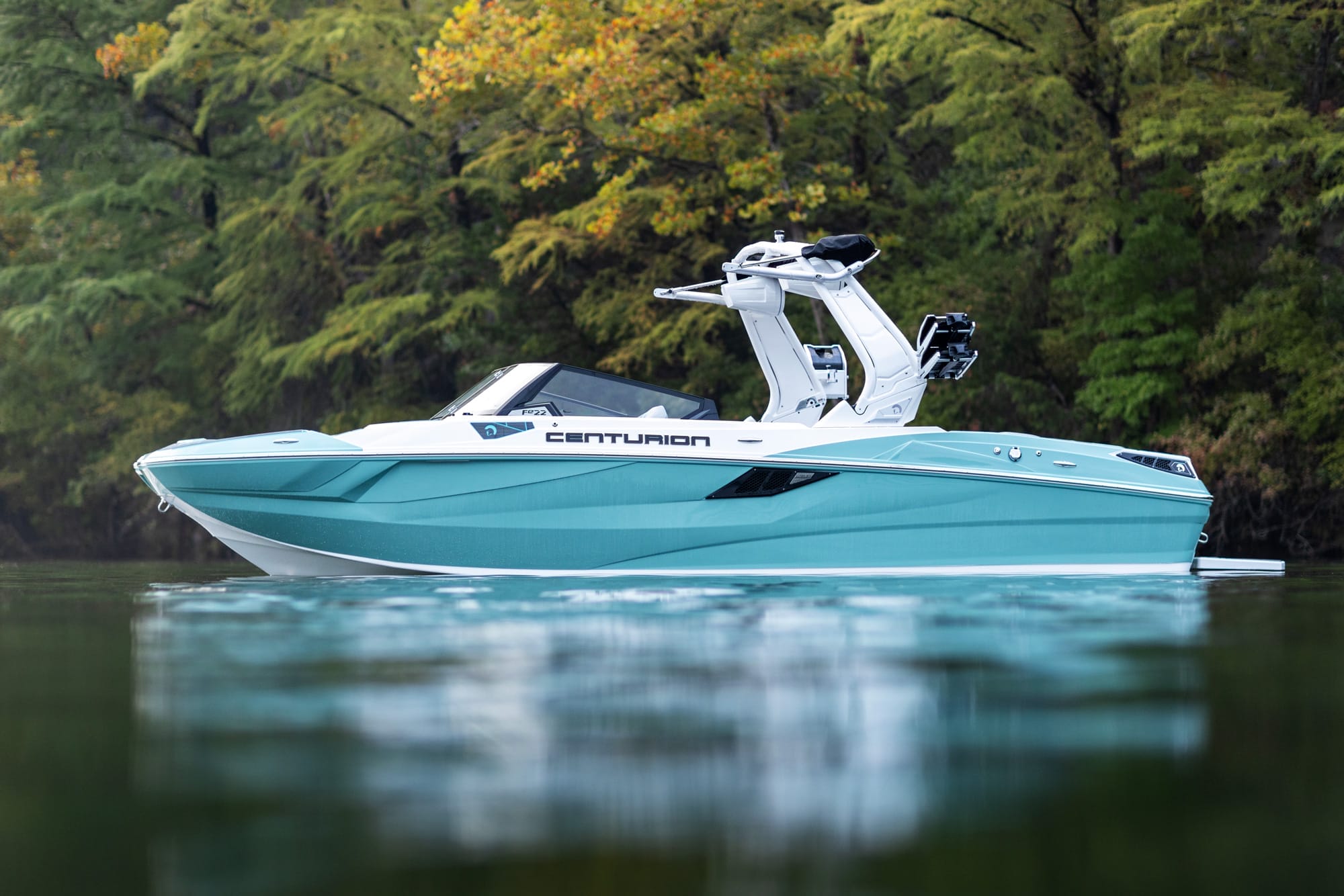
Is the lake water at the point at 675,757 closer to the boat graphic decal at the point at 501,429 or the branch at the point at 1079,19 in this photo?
the boat graphic decal at the point at 501,429

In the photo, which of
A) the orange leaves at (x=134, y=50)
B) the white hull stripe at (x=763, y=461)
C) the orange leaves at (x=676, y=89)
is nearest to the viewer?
the white hull stripe at (x=763, y=461)

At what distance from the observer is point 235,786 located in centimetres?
360

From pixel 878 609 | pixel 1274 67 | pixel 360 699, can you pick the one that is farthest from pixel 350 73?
pixel 360 699

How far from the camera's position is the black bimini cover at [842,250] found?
37.0 ft

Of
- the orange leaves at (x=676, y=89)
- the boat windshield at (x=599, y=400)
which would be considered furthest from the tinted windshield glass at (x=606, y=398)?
the orange leaves at (x=676, y=89)

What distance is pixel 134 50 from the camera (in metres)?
27.0

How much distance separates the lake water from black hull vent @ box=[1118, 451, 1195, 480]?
376 centimetres

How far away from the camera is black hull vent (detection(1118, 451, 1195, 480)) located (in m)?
11.2

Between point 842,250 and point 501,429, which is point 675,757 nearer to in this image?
point 501,429

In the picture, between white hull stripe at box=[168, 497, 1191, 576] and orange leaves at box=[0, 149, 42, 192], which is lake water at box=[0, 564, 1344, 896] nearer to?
white hull stripe at box=[168, 497, 1191, 576]

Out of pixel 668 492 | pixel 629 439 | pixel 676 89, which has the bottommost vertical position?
pixel 668 492

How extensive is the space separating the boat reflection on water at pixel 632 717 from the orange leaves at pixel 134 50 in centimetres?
2133

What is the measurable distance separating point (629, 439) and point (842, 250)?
7.49 feet

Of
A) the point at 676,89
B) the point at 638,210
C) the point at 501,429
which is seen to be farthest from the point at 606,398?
the point at 638,210
